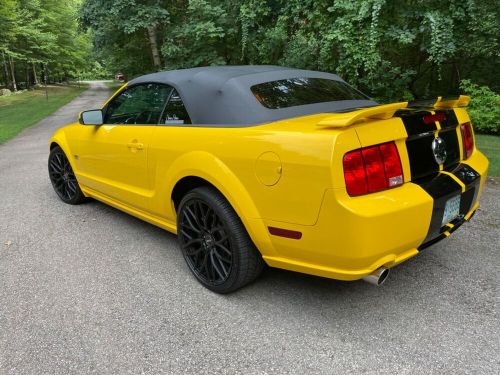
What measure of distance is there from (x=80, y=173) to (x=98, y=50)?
1405 cm

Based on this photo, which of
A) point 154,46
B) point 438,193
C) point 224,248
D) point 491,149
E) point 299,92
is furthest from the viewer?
point 154,46

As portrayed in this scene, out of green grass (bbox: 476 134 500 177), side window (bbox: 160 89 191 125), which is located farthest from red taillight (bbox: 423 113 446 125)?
green grass (bbox: 476 134 500 177)

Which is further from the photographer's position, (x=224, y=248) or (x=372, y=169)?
(x=224, y=248)

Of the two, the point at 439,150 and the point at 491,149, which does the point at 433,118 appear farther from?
the point at 491,149

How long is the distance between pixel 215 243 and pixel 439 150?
1.61 metres

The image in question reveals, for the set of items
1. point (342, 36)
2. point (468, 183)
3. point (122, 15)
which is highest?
point (122, 15)

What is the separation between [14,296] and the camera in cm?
302

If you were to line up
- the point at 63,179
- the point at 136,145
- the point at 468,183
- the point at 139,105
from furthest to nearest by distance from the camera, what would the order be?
the point at 63,179, the point at 139,105, the point at 136,145, the point at 468,183

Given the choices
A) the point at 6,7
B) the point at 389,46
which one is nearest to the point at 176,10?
the point at 389,46

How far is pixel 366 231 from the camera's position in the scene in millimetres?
2164

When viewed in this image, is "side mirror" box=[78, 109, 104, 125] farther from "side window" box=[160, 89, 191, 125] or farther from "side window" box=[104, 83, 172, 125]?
"side window" box=[160, 89, 191, 125]

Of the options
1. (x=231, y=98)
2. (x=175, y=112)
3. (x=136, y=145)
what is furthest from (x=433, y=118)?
(x=136, y=145)

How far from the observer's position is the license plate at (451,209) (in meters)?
2.55

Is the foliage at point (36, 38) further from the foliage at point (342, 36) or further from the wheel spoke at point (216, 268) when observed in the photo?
the wheel spoke at point (216, 268)
